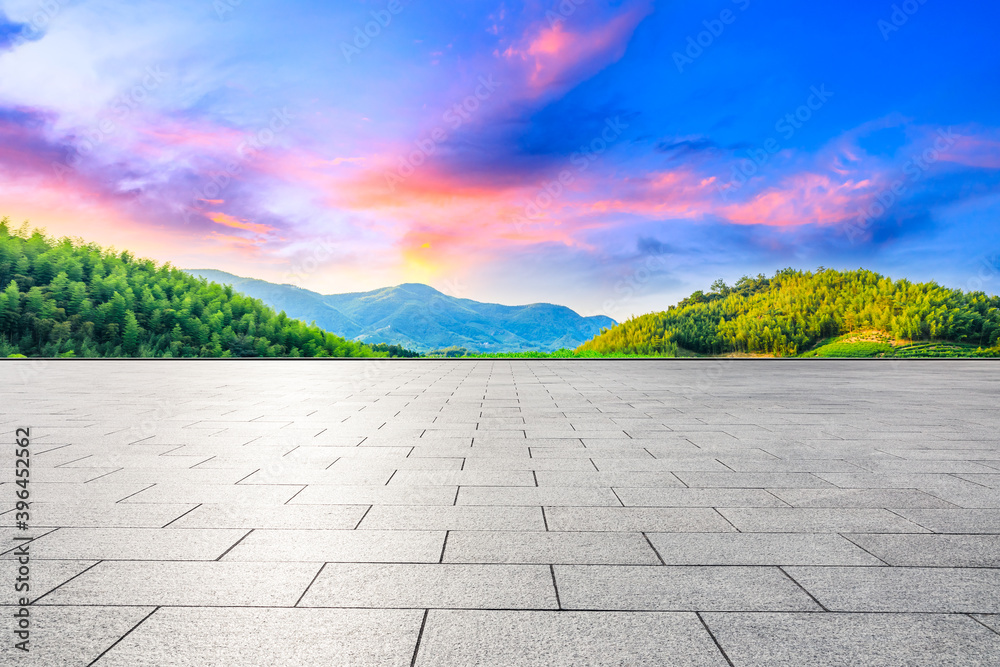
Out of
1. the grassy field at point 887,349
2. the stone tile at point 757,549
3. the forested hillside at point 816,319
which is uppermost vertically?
the forested hillside at point 816,319

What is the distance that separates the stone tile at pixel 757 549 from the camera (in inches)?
118

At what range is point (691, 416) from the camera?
7.98 meters

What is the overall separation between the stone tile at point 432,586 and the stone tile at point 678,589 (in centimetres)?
14

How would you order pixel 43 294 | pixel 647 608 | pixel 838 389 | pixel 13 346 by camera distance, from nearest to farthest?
pixel 647 608 < pixel 838 389 < pixel 13 346 < pixel 43 294

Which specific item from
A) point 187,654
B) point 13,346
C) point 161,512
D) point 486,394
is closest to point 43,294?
point 13,346

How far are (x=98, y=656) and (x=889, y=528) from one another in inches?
172

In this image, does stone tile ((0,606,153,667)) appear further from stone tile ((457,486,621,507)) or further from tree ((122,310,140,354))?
tree ((122,310,140,354))

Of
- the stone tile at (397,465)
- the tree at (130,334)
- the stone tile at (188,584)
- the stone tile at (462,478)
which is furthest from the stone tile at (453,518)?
the tree at (130,334)

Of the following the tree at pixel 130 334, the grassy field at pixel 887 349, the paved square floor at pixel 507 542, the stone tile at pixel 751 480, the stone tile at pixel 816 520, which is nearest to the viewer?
the paved square floor at pixel 507 542

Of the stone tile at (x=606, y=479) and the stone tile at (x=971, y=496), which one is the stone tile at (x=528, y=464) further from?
the stone tile at (x=971, y=496)

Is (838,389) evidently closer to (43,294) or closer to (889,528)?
(889,528)

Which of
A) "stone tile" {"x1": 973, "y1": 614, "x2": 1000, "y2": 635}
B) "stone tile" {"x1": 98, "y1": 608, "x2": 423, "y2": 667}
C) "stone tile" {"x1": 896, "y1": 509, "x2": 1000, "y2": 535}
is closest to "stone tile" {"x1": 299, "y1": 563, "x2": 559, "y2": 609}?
"stone tile" {"x1": 98, "y1": 608, "x2": 423, "y2": 667}

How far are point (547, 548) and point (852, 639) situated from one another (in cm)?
151

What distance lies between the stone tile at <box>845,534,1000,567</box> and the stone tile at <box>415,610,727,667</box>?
1.58 meters
